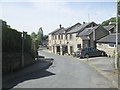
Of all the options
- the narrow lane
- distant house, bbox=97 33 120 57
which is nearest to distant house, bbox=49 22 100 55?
distant house, bbox=97 33 120 57

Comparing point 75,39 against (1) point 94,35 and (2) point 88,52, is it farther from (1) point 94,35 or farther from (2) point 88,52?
(2) point 88,52

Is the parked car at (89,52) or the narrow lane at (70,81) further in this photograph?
the parked car at (89,52)

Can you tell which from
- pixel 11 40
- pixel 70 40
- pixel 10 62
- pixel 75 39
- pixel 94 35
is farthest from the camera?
pixel 70 40

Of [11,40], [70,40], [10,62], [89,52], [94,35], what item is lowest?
[10,62]

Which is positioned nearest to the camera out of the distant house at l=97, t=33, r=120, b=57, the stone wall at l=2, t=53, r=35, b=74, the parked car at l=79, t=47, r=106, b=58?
the stone wall at l=2, t=53, r=35, b=74

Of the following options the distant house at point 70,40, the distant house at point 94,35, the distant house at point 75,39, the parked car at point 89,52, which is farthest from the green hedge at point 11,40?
the distant house at point 70,40

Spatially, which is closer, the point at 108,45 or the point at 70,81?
the point at 70,81

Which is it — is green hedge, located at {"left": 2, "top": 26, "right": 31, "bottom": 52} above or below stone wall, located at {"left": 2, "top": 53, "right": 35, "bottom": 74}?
above

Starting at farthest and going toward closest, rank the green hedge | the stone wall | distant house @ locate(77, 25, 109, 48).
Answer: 1. distant house @ locate(77, 25, 109, 48)
2. the green hedge
3. the stone wall

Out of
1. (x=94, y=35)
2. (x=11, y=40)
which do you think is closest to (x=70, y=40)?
(x=94, y=35)

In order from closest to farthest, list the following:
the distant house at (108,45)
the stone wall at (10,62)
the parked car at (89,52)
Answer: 1. the stone wall at (10,62)
2. the distant house at (108,45)
3. the parked car at (89,52)

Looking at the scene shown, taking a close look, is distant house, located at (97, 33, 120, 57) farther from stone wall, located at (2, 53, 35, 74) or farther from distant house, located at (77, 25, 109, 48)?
stone wall, located at (2, 53, 35, 74)

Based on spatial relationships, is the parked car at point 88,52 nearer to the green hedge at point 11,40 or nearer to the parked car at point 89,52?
the parked car at point 89,52

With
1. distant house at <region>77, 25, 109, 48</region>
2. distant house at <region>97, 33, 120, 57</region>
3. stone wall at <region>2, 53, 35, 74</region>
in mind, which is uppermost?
distant house at <region>77, 25, 109, 48</region>
